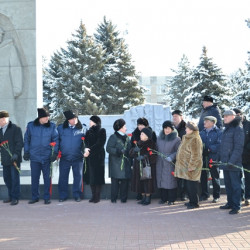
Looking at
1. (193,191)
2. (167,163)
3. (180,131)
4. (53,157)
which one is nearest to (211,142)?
(180,131)

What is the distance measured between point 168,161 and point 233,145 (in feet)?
4.60

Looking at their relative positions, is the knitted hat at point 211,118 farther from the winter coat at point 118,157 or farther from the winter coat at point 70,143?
the winter coat at point 70,143

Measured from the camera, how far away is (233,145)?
6547 millimetres

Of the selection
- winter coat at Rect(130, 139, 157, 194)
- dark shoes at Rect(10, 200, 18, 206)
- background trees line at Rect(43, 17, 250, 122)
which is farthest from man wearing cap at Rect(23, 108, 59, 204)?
background trees line at Rect(43, 17, 250, 122)

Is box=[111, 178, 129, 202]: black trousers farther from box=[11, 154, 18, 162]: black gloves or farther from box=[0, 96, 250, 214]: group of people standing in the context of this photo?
box=[11, 154, 18, 162]: black gloves

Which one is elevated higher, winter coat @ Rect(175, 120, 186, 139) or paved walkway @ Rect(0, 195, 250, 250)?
winter coat @ Rect(175, 120, 186, 139)

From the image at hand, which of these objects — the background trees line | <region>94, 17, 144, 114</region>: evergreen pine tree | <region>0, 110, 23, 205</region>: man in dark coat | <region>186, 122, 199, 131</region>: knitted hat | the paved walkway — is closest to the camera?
the paved walkway

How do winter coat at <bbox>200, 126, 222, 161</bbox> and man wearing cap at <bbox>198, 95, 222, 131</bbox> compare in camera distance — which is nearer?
winter coat at <bbox>200, 126, 222, 161</bbox>

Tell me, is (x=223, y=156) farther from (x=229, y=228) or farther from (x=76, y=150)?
(x=76, y=150)

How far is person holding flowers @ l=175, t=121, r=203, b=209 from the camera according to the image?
6898mm

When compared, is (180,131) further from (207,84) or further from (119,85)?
(119,85)

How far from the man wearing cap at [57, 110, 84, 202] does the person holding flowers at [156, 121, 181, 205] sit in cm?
171

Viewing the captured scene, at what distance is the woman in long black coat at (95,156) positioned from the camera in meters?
7.70

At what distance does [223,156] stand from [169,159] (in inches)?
42.1
